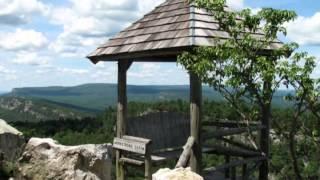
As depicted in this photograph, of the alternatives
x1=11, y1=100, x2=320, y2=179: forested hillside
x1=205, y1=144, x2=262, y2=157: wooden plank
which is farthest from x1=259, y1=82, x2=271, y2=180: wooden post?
x1=11, y1=100, x2=320, y2=179: forested hillside

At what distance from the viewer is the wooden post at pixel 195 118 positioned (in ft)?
32.9

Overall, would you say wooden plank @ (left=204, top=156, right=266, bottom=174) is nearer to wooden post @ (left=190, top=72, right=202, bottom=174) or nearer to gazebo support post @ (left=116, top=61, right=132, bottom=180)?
wooden post @ (left=190, top=72, right=202, bottom=174)

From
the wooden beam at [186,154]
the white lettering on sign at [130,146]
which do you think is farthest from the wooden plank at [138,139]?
the wooden beam at [186,154]

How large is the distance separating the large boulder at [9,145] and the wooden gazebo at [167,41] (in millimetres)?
2459

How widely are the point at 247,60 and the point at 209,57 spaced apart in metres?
0.61

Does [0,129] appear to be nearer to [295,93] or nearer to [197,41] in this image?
[197,41]

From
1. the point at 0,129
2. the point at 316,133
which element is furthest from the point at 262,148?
the point at 0,129

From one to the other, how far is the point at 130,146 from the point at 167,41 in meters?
2.29

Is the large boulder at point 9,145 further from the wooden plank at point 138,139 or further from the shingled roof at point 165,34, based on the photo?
the shingled roof at point 165,34

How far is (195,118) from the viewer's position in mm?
10156

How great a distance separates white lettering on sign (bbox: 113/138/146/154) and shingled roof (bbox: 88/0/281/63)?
1742 mm

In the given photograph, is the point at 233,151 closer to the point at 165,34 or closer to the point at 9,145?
the point at 165,34

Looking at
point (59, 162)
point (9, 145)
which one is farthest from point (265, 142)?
point (9, 145)

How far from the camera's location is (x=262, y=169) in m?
12.9
